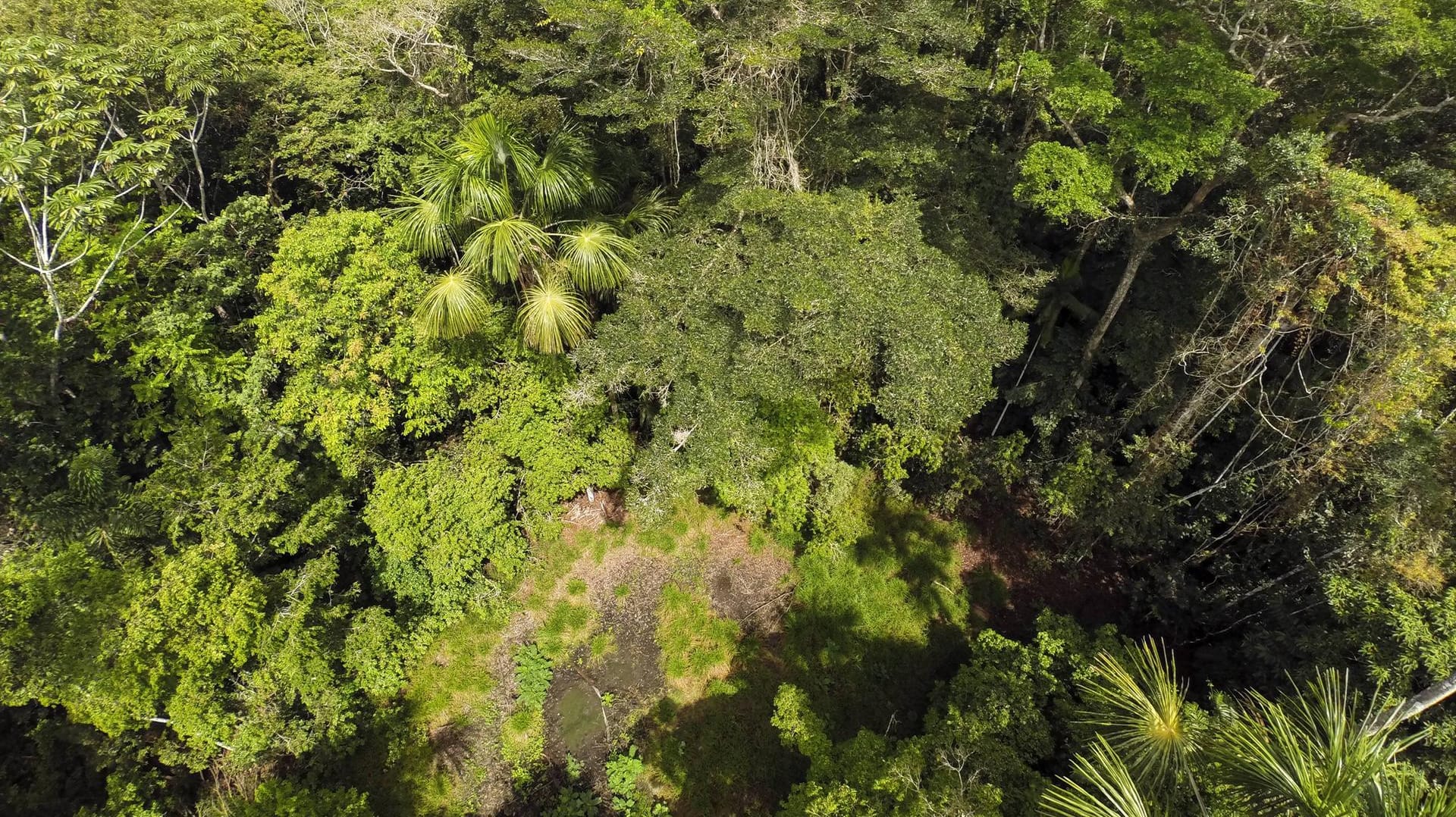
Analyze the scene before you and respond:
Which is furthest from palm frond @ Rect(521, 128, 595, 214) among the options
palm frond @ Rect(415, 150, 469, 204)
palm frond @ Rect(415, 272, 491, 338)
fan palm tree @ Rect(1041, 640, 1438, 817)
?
fan palm tree @ Rect(1041, 640, 1438, 817)

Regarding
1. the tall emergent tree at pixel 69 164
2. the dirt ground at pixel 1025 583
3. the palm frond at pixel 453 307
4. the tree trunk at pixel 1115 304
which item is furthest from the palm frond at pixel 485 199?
the dirt ground at pixel 1025 583

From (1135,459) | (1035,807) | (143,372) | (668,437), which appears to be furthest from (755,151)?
(143,372)

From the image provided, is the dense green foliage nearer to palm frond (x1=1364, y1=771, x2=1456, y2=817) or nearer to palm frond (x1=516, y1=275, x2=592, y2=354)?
palm frond (x1=516, y1=275, x2=592, y2=354)

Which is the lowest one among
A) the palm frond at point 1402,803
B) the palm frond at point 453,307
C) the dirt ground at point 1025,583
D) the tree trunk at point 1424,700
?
the dirt ground at point 1025,583

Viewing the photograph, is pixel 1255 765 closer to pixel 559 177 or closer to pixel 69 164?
pixel 559 177

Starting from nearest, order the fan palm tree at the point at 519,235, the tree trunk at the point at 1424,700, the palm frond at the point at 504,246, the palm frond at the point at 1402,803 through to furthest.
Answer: the palm frond at the point at 1402,803 → the tree trunk at the point at 1424,700 → the palm frond at the point at 504,246 → the fan palm tree at the point at 519,235

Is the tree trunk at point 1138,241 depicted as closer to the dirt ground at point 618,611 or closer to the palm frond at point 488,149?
the dirt ground at point 618,611
